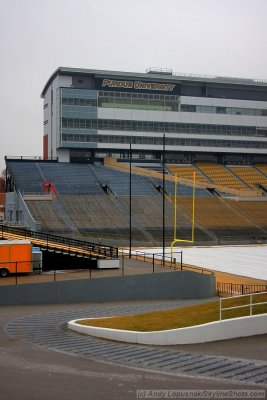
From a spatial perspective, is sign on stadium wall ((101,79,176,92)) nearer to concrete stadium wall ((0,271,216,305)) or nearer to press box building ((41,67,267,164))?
press box building ((41,67,267,164))

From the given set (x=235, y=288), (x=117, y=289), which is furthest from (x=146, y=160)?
(x=117, y=289)

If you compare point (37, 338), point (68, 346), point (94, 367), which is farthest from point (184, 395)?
point (37, 338)

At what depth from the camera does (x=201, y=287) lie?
27953mm

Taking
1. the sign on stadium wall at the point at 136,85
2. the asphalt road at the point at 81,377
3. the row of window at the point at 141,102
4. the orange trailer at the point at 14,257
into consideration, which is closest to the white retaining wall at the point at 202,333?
the asphalt road at the point at 81,377

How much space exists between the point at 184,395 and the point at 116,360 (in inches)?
112

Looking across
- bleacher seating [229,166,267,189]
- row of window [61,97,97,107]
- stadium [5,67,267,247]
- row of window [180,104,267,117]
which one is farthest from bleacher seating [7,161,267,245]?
row of window [180,104,267,117]

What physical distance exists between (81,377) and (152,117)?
74816 mm

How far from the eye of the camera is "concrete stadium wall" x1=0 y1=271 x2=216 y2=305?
74.3 feet

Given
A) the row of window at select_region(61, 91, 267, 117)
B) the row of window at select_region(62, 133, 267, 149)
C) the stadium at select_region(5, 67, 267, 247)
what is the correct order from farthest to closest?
the row of window at select_region(61, 91, 267, 117) < the row of window at select_region(62, 133, 267, 149) < the stadium at select_region(5, 67, 267, 247)

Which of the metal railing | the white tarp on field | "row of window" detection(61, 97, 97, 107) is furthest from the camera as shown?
"row of window" detection(61, 97, 97, 107)

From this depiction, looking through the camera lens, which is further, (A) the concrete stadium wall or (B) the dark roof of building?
(B) the dark roof of building

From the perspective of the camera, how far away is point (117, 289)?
25.2 m

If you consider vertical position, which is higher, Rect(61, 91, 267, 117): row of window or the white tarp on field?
Rect(61, 91, 267, 117): row of window

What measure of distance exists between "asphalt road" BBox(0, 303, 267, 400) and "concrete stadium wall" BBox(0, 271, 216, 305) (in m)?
9.56
